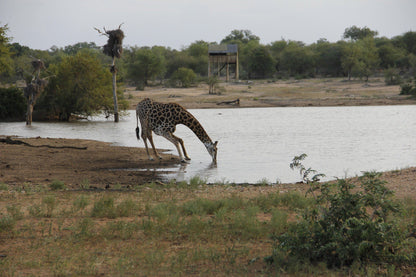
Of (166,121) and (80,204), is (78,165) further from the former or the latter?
(80,204)

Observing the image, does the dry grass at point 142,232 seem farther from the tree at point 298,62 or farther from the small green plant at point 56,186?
the tree at point 298,62

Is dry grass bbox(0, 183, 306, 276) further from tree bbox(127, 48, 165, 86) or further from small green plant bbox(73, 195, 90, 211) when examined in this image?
tree bbox(127, 48, 165, 86)

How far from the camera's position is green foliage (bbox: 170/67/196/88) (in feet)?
192

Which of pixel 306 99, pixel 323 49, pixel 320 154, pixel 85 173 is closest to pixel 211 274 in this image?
pixel 85 173

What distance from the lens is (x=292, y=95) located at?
5012 cm

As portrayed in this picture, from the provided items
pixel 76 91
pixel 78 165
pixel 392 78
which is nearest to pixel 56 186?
pixel 78 165

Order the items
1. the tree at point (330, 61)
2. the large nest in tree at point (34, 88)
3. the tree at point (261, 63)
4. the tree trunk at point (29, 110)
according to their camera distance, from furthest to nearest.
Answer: the tree at point (261, 63), the tree at point (330, 61), the tree trunk at point (29, 110), the large nest in tree at point (34, 88)

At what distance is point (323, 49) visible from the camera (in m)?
75.4

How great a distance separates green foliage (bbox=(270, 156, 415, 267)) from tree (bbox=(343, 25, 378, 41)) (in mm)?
116276

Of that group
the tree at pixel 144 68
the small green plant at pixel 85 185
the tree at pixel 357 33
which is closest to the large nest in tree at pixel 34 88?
the small green plant at pixel 85 185

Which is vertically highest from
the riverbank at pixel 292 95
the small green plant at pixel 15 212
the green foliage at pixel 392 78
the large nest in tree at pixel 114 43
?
the large nest in tree at pixel 114 43

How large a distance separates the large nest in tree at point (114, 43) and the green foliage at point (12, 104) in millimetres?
7885

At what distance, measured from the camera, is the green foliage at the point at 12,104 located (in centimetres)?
3303

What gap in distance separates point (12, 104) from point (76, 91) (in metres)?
4.73
